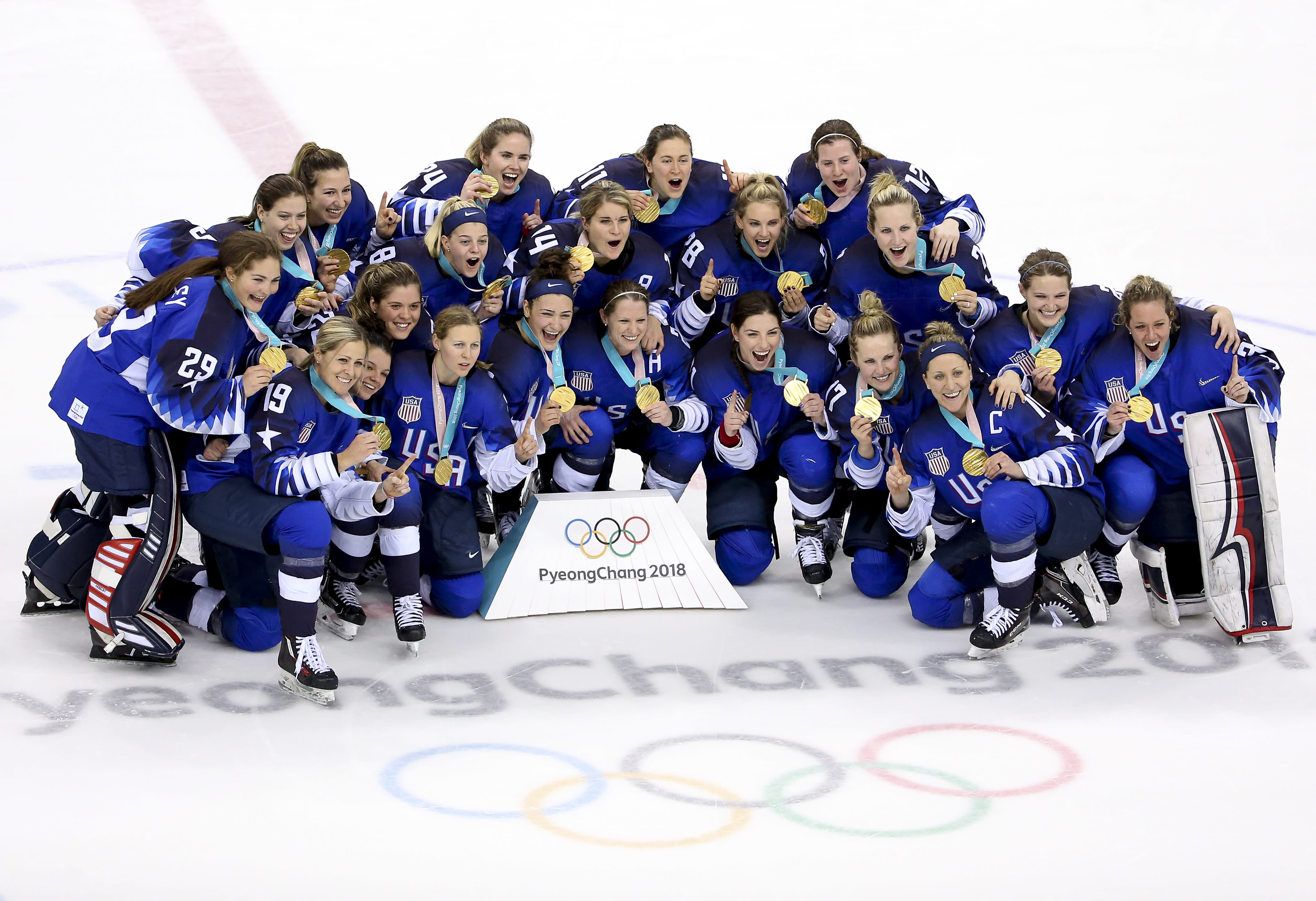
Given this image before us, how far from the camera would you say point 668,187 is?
5078 mm

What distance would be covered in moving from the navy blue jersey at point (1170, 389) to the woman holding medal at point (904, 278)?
44 cm

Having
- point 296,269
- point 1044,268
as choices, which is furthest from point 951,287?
point 296,269

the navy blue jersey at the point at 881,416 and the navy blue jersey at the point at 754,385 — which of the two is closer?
the navy blue jersey at the point at 881,416

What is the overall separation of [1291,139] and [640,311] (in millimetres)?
6116

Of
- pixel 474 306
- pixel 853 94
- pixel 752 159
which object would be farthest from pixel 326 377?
pixel 853 94

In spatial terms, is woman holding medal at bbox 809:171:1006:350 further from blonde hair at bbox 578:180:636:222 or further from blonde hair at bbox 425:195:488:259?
blonde hair at bbox 425:195:488:259

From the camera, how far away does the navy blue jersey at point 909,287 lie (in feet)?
15.7

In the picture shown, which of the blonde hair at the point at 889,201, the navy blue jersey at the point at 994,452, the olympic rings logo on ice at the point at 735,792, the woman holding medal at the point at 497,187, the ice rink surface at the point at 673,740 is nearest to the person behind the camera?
the ice rink surface at the point at 673,740

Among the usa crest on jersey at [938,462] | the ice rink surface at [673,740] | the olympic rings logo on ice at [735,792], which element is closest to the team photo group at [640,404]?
the usa crest on jersey at [938,462]

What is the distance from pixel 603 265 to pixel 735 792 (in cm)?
213

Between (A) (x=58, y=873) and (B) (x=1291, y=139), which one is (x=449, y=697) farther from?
(B) (x=1291, y=139)

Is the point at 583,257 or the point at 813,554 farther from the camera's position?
the point at 813,554

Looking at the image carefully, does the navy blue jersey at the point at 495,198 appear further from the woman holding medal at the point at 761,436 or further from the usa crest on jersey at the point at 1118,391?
the usa crest on jersey at the point at 1118,391

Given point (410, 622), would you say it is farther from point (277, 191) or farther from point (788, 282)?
point (788, 282)
